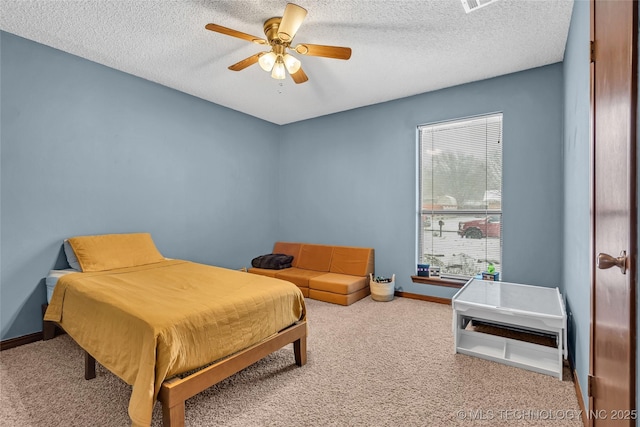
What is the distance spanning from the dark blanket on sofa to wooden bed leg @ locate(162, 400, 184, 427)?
3.10m

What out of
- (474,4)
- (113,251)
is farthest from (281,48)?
(113,251)

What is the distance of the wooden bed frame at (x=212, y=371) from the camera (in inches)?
63.2

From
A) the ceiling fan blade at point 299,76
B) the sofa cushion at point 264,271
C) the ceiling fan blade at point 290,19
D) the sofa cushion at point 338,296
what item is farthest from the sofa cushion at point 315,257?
the ceiling fan blade at point 290,19

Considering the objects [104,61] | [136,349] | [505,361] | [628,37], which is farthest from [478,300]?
[104,61]

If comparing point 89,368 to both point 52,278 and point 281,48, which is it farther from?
point 281,48

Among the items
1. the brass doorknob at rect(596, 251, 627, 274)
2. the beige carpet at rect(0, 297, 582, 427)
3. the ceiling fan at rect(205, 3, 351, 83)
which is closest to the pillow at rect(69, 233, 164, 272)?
the beige carpet at rect(0, 297, 582, 427)

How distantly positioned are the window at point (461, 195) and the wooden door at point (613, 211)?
2.31 metres

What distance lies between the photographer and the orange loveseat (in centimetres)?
400

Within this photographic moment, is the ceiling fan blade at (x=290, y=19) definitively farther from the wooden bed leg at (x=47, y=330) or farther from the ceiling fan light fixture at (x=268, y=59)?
the wooden bed leg at (x=47, y=330)

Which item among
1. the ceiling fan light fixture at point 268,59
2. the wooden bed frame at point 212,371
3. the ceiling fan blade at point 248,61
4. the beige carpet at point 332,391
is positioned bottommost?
the beige carpet at point 332,391

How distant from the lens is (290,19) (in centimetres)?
222

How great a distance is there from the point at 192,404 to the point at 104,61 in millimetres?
3378

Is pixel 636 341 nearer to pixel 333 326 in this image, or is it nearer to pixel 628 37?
pixel 628 37

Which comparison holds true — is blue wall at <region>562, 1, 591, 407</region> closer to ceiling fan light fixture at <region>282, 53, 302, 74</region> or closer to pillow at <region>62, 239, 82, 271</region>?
ceiling fan light fixture at <region>282, 53, 302, 74</region>
